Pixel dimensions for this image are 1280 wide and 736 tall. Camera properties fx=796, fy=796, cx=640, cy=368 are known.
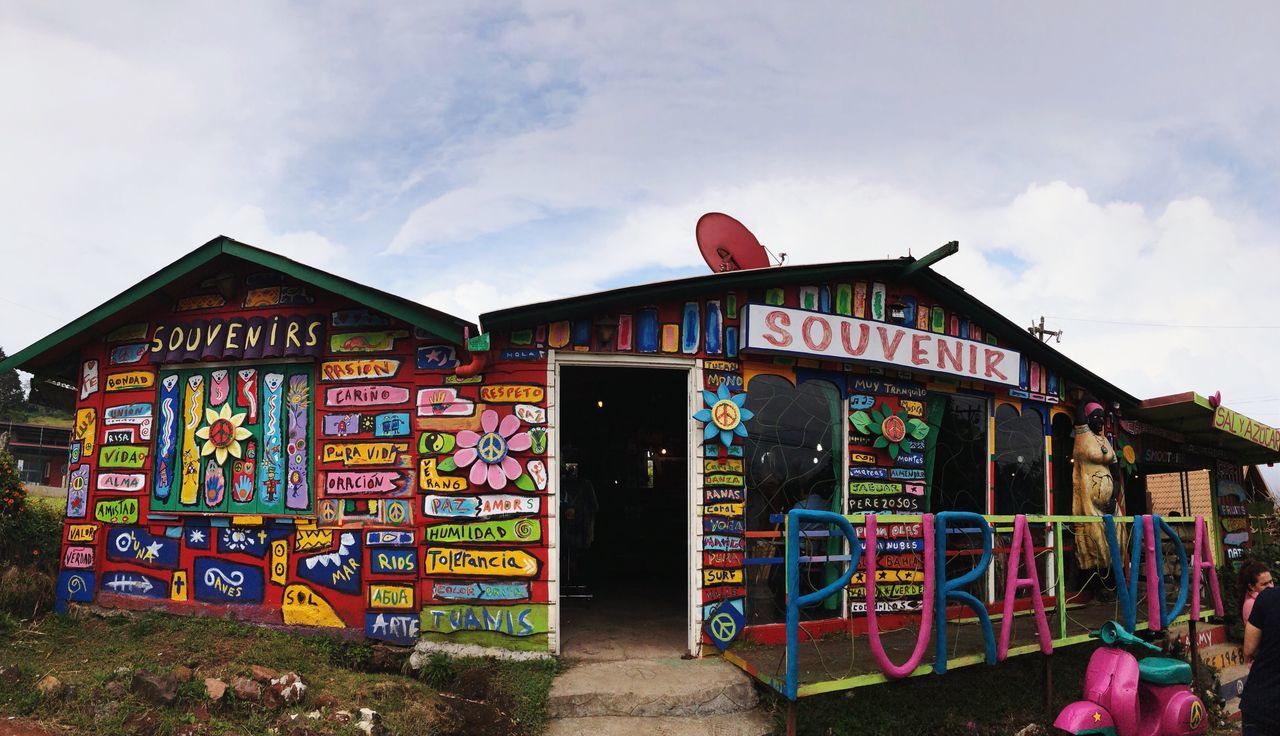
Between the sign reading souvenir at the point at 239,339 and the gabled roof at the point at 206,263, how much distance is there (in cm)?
44

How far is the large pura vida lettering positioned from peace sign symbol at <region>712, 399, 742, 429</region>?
1.11 meters

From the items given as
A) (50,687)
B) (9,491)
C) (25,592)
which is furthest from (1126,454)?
(9,491)

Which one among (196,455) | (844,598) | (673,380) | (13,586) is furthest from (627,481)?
(13,586)

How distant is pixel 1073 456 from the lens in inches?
395

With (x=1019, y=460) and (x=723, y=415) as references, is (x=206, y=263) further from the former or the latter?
(x=1019, y=460)

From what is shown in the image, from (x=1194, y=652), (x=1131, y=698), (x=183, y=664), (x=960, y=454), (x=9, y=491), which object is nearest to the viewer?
(x=1131, y=698)

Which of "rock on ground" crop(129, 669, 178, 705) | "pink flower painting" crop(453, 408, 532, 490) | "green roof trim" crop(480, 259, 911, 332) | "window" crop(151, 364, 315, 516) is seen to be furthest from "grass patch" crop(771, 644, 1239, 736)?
"window" crop(151, 364, 315, 516)

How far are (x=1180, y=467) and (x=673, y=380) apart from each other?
7960 mm

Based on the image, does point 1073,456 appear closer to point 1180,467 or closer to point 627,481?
point 1180,467

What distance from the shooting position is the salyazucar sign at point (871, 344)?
7.32 m

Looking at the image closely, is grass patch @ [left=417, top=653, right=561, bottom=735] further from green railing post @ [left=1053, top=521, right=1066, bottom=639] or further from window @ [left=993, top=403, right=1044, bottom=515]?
window @ [left=993, top=403, right=1044, bottom=515]

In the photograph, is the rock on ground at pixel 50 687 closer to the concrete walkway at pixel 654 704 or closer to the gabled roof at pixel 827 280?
the concrete walkway at pixel 654 704

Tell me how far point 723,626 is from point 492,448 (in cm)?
255

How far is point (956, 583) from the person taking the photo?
5859 millimetres
